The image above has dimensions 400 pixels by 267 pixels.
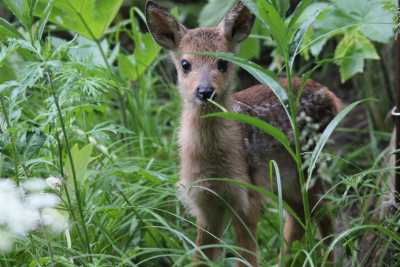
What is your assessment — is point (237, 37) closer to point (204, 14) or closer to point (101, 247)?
point (204, 14)

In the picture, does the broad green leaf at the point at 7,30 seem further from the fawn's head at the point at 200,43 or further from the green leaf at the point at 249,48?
the green leaf at the point at 249,48

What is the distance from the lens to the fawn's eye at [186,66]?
14.3ft

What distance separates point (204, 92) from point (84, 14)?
115cm

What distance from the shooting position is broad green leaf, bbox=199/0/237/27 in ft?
16.7

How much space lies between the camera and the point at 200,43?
175 inches

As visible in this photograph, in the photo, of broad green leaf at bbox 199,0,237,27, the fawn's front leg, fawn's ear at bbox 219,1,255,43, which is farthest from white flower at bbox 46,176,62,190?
broad green leaf at bbox 199,0,237,27

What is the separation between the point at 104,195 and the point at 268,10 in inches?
63.3

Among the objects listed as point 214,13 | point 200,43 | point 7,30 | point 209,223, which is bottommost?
point 209,223

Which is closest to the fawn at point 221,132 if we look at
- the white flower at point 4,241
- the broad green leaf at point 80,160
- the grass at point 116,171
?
the grass at point 116,171

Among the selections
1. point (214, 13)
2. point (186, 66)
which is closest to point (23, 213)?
point (186, 66)

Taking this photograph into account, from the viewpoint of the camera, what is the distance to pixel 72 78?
3.42 metres

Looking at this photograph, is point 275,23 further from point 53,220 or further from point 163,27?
point 163,27

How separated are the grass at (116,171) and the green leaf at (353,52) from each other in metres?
0.50

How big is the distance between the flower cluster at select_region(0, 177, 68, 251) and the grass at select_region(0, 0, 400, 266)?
0.08 metres
